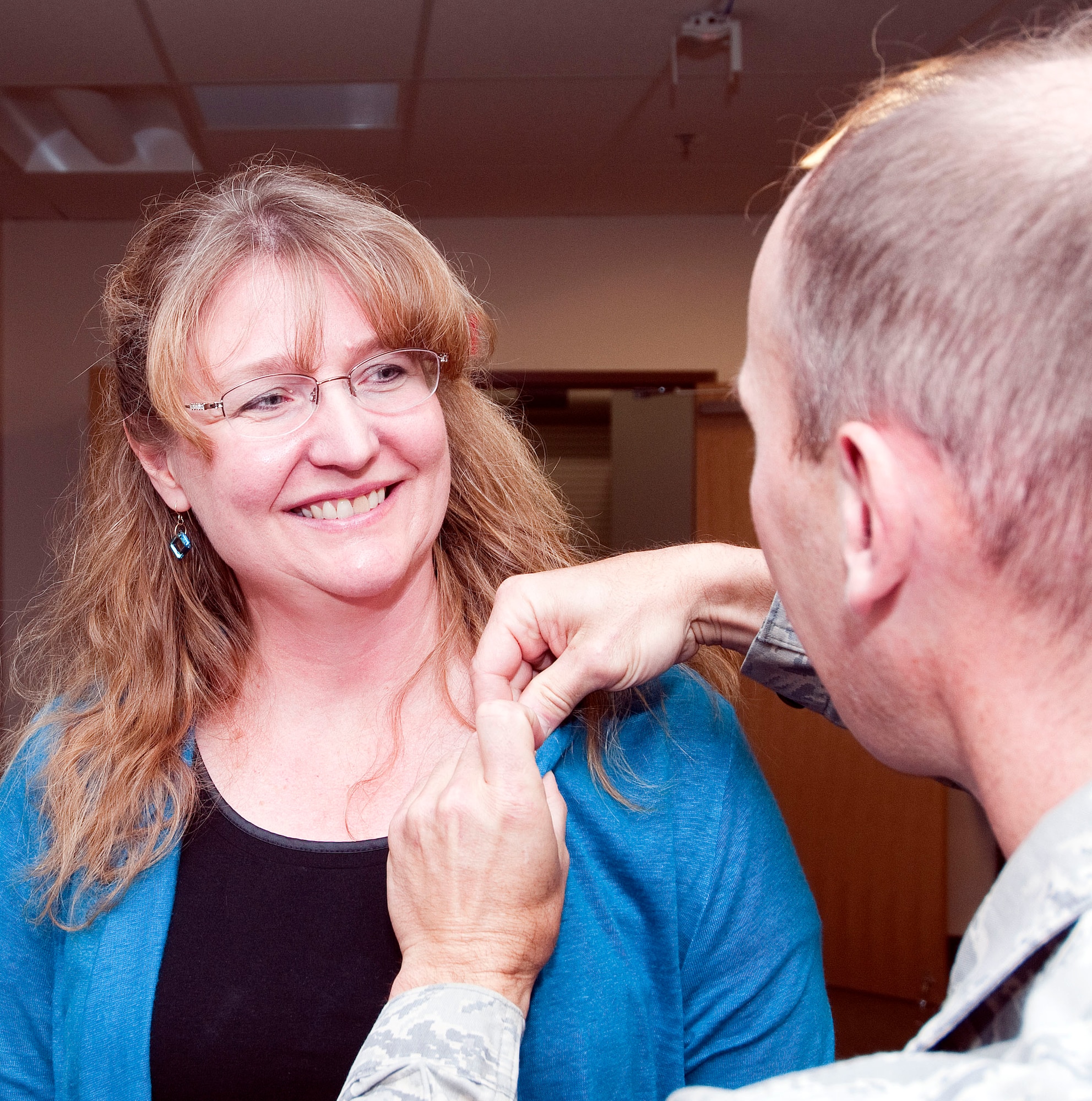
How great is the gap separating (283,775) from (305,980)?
250mm

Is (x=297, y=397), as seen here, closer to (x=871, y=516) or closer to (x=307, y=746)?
(x=307, y=746)

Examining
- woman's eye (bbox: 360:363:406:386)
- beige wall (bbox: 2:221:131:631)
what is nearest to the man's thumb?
woman's eye (bbox: 360:363:406:386)

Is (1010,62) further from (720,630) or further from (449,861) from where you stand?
(449,861)

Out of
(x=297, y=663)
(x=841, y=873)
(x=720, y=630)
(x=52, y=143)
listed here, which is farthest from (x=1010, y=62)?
(x=52, y=143)

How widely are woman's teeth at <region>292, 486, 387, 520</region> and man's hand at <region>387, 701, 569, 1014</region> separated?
1.17ft

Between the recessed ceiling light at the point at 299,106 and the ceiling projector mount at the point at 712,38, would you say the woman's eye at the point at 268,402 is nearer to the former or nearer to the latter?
the ceiling projector mount at the point at 712,38

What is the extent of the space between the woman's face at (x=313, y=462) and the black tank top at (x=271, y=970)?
316 millimetres

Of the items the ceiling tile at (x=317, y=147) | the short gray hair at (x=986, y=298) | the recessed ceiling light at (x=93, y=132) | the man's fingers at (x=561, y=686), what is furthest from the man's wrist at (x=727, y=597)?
the recessed ceiling light at (x=93, y=132)

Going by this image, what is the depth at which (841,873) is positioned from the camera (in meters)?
4.36

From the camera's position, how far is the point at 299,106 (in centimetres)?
416

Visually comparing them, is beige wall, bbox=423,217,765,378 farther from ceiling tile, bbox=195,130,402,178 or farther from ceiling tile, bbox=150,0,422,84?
ceiling tile, bbox=150,0,422,84

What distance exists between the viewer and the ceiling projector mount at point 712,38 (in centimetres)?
327

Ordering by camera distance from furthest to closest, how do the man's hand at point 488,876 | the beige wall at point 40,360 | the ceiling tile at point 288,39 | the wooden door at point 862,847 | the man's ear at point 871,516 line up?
the beige wall at point 40,360 < the wooden door at point 862,847 < the ceiling tile at point 288,39 < the man's hand at point 488,876 < the man's ear at point 871,516

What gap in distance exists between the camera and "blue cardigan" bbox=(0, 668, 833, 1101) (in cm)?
108
